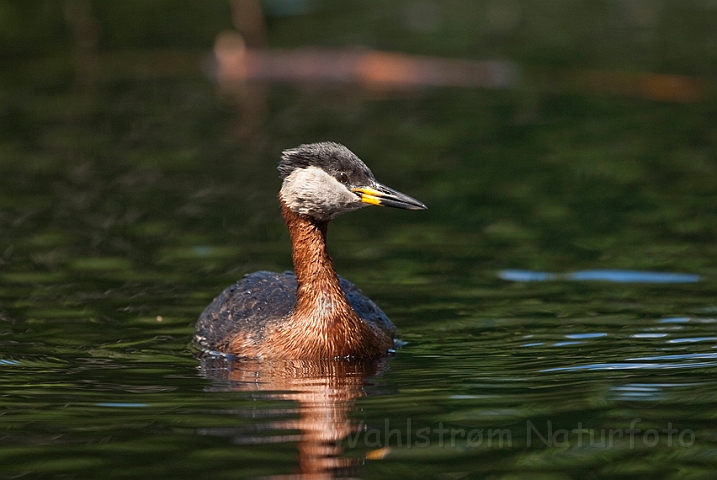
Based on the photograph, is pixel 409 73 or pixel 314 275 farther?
pixel 409 73

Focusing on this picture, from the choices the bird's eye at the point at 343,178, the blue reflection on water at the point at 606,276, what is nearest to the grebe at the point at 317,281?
the bird's eye at the point at 343,178

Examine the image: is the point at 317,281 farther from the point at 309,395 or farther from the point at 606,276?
the point at 606,276

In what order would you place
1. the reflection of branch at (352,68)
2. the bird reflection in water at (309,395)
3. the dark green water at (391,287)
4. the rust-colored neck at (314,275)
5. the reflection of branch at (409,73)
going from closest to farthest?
the bird reflection in water at (309,395)
the dark green water at (391,287)
the rust-colored neck at (314,275)
the reflection of branch at (409,73)
the reflection of branch at (352,68)

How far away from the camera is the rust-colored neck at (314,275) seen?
1174 cm

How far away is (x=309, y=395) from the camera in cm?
Answer: 1034

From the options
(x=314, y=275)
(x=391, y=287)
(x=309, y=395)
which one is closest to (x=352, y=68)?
(x=391, y=287)

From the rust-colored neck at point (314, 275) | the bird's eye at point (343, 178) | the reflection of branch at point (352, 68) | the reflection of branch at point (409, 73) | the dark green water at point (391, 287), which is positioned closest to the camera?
the dark green water at point (391, 287)

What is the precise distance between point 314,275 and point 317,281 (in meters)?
0.07

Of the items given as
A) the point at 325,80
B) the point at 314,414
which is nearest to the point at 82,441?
the point at 314,414

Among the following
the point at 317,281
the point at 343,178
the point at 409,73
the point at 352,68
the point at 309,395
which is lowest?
the point at 309,395

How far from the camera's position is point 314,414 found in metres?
9.64

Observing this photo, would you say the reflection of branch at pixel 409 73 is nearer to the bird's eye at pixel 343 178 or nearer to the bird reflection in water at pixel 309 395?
the bird's eye at pixel 343 178

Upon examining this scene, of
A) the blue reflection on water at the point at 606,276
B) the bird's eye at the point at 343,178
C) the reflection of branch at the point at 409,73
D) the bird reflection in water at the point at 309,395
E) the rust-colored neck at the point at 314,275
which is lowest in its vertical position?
the bird reflection in water at the point at 309,395

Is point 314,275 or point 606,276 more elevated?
point 314,275
